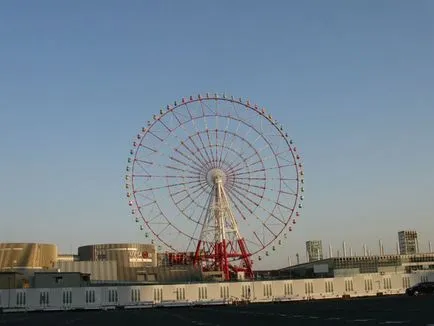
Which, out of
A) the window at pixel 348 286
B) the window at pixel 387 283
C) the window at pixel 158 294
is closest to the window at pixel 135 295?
the window at pixel 158 294

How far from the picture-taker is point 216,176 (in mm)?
112688

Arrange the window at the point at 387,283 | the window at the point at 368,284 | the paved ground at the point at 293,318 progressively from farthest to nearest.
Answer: the window at the point at 387,283
the window at the point at 368,284
the paved ground at the point at 293,318

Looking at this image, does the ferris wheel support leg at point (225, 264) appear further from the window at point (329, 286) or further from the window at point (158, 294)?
the window at point (329, 286)

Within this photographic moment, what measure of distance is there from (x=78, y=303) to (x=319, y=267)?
7920 centimetres

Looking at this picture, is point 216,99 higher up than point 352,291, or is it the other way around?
point 216,99

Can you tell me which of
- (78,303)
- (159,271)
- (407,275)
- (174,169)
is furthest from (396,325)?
(159,271)

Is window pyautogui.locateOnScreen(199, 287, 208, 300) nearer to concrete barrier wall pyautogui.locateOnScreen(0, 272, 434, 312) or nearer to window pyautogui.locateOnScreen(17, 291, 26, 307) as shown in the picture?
concrete barrier wall pyautogui.locateOnScreen(0, 272, 434, 312)

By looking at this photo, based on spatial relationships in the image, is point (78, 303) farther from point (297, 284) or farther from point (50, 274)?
point (297, 284)

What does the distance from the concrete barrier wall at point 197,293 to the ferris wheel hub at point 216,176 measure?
19.3 meters

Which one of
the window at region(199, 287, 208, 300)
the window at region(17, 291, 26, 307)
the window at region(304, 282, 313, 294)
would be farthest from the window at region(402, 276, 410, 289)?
the window at region(17, 291, 26, 307)

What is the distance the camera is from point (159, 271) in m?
158

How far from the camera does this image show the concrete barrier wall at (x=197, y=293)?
109062mm

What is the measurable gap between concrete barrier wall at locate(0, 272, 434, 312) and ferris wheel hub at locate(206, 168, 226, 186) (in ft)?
63.3

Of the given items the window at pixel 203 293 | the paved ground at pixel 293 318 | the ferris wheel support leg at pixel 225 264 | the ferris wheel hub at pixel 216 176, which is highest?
the ferris wheel hub at pixel 216 176
